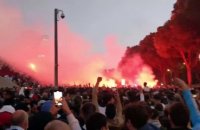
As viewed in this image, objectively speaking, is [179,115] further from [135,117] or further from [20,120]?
[20,120]

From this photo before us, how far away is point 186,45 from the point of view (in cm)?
6012

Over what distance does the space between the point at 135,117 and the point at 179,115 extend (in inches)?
22.3

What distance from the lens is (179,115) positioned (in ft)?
19.9

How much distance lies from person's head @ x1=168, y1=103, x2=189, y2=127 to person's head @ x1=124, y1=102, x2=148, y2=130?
39 cm

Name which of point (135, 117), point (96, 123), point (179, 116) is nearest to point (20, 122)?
point (96, 123)

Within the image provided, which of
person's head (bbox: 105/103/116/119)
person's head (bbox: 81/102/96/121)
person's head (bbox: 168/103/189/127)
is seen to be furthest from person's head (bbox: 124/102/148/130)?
person's head (bbox: 105/103/116/119)

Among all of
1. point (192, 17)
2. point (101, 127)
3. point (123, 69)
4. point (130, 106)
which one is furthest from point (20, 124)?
point (123, 69)

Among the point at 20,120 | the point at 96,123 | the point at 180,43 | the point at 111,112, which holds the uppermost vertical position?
the point at 180,43

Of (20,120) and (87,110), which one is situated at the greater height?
(87,110)

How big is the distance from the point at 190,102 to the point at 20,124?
7.21 feet

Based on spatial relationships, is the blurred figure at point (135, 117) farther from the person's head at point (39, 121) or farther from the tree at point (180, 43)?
the tree at point (180, 43)

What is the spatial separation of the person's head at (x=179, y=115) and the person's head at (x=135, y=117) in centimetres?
39

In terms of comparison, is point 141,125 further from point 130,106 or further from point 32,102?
point 32,102

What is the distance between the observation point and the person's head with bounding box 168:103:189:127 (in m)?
6.07
